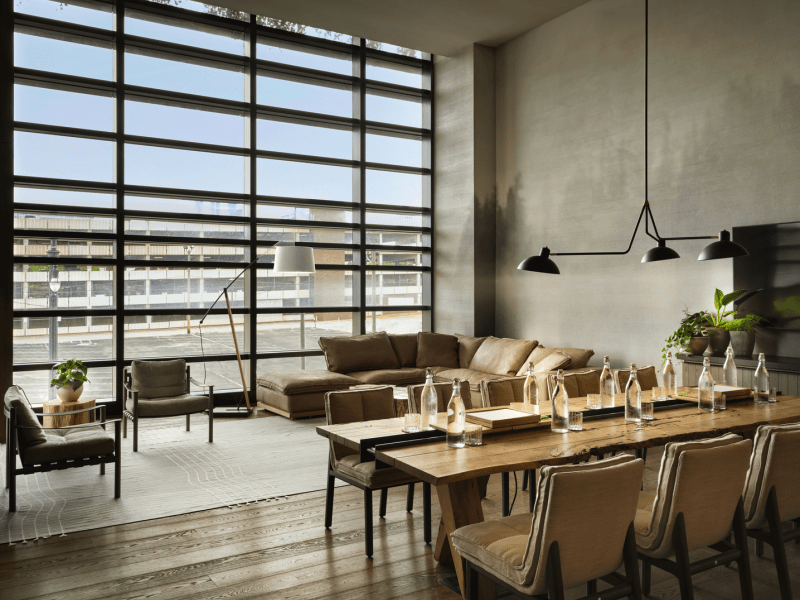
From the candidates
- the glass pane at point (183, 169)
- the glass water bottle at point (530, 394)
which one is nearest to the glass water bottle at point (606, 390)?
the glass water bottle at point (530, 394)

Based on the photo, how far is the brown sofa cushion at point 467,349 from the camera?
27.7 feet

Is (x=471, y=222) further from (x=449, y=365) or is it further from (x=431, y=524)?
(x=431, y=524)

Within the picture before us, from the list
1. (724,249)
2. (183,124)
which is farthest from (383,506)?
(183,124)

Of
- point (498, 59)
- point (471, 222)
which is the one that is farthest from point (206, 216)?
point (498, 59)

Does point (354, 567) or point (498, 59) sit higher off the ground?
point (498, 59)

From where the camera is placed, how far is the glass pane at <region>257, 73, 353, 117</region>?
27.3ft

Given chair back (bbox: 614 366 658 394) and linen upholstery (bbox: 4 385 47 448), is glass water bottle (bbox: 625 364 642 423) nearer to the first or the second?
chair back (bbox: 614 366 658 394)

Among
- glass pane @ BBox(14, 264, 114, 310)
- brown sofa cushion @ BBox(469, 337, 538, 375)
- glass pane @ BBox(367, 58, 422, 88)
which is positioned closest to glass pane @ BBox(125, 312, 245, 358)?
glass pane @ BBox(14, 264, 114, 310)

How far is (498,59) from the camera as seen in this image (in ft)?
29.2

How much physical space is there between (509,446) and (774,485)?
1.13m

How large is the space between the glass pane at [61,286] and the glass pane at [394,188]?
142 inches

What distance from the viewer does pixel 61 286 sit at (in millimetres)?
7172

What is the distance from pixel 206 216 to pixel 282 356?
204 centimetres

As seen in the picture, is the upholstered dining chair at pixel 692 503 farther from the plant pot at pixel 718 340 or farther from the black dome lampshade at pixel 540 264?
the plant pot at pixel 718 340
